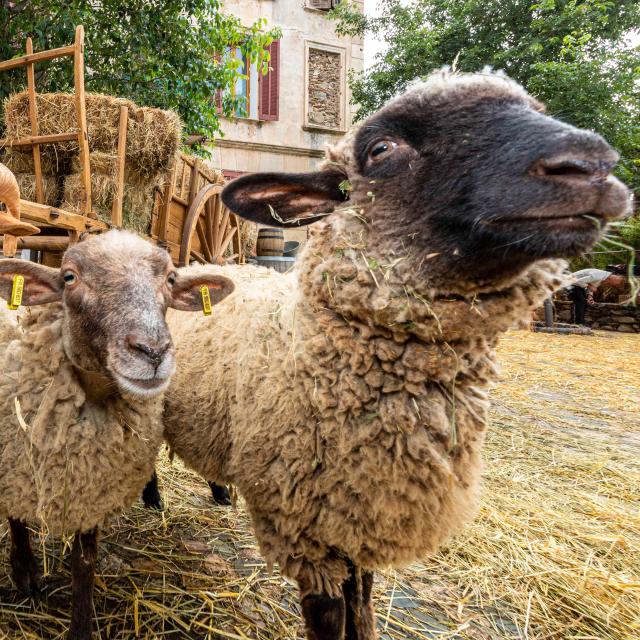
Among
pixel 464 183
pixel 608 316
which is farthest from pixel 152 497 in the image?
pixel 608 316

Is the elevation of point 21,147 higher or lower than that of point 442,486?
higher

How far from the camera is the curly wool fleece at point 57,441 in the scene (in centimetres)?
170

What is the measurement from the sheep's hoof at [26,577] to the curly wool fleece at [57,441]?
306mm

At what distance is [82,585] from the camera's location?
1689mm

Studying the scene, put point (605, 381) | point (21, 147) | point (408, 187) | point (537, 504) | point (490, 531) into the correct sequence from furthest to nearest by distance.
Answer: point (605, 381) → point (21, 147) → point (537, 504) → point (490, 531) → point (408, 187)

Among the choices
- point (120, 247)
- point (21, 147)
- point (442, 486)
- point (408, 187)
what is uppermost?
point (21, 147)

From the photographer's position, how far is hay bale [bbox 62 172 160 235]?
12.0 ft

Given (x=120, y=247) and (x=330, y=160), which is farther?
(x=120, y=247)

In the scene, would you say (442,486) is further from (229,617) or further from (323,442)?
(229,617)

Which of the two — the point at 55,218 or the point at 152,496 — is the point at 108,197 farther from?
the point at 152,496

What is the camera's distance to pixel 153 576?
6.99ft

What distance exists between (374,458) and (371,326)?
0.37 metres

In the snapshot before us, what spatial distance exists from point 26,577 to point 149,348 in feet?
3.94

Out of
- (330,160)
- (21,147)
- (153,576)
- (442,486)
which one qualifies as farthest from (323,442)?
(21,147)
